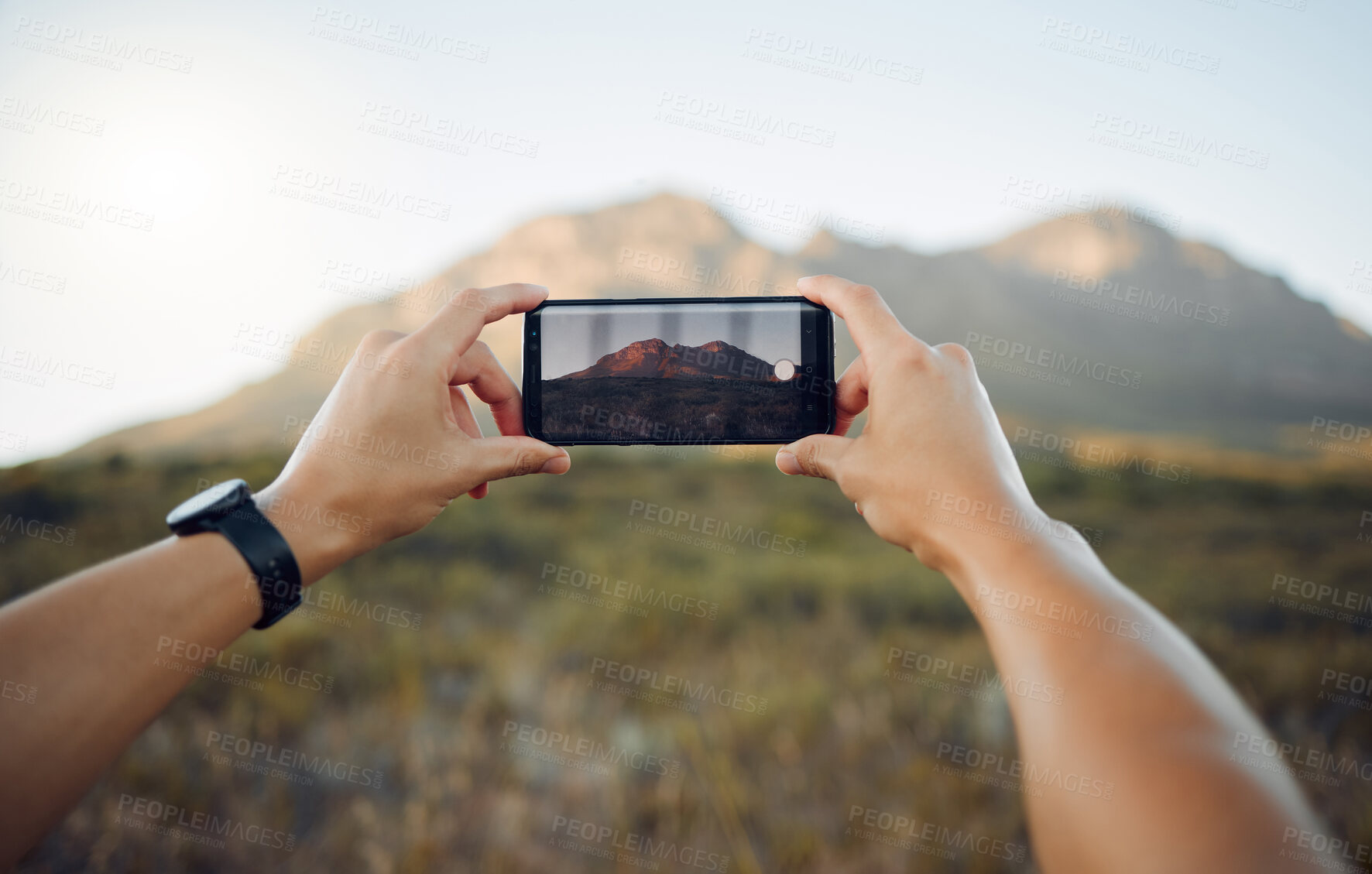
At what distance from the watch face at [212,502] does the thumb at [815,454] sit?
1.61 meters

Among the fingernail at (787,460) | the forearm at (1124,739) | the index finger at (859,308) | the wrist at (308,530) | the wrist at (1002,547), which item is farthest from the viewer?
the fingernail at (787,460)

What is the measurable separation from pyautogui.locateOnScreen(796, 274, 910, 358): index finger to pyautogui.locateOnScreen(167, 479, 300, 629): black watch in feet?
5.92

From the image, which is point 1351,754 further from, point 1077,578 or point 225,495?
point 225,495

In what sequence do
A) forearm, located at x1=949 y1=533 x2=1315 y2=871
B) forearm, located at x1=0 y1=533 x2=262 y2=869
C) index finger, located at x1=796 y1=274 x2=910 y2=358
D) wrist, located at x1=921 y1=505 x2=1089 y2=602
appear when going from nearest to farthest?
forearm, located at x1=949 y1=533 x2=1315 y2=871, forearm, located at x1=0 y1=533 x2=262 y2=869, wrist, located at x1=921 y1=505 x2=1089 y2=602, index finger, located at x1=796 y1=274 x2=910 y2=358

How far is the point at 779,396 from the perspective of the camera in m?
2.40

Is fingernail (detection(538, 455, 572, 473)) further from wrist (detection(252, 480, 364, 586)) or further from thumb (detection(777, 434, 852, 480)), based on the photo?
thumb (detection(777, 434, 852, 480))

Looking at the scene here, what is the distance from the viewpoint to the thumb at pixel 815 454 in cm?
218

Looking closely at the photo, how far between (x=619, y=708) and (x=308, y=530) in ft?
11.5

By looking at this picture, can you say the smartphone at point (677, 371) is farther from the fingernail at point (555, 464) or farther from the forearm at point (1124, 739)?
the forearm at point (1124, 739)

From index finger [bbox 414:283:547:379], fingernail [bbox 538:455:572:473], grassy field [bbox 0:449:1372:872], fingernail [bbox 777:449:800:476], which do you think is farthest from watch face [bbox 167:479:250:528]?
fingernail [bbox 777:449:800:476]

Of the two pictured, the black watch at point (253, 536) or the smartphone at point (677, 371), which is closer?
the black watch at point (253, 536)

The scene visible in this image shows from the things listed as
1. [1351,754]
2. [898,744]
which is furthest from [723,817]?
[1351,754]

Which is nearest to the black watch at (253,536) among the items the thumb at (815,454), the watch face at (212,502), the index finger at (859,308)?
the watch face at (212,502)

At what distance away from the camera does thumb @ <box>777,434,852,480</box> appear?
218 cm
